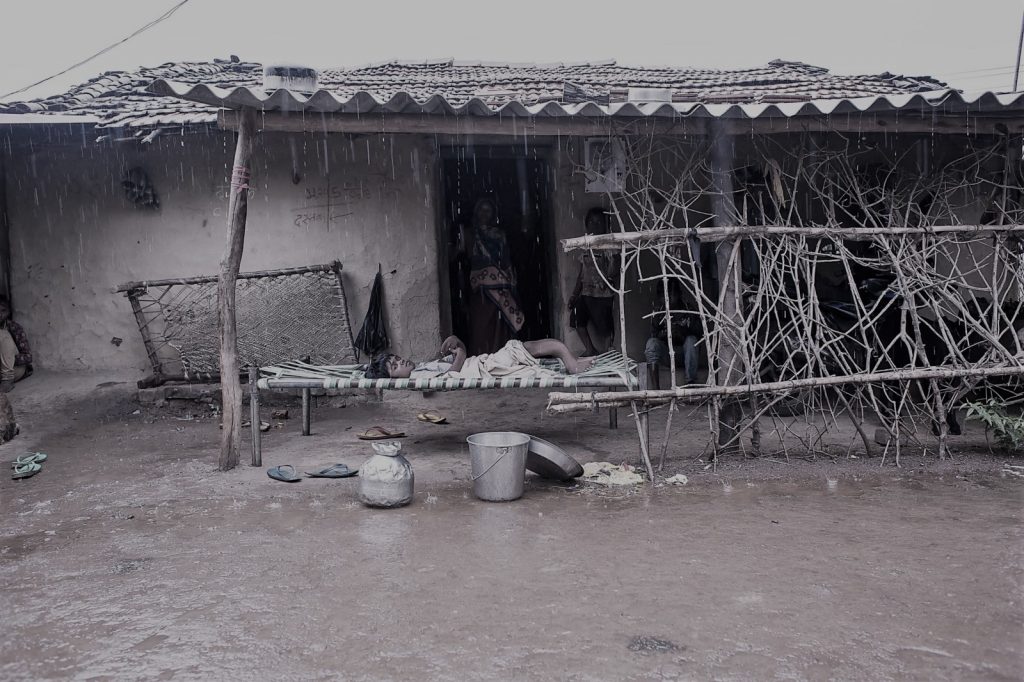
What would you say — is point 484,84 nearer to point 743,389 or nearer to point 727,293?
point 727,293

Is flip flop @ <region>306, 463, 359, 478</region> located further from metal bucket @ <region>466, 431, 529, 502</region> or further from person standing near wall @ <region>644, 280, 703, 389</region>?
person standing near wall @ <region>644, 280, 703, 389</region>

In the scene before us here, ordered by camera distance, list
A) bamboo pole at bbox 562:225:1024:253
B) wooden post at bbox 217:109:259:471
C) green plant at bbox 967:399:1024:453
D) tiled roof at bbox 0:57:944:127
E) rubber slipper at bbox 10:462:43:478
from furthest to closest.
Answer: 1. tiled roof at bbox 0:57:944:127
2. rubber slipper at bbox 10:462:43:478
3. wooden post at bbox 217:109:259:471
4. green plant at bbox 967:399:1024:453
5. bamboo pole at bbox 562:225:1024:253

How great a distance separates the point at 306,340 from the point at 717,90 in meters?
5.14

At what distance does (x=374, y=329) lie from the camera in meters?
7.15

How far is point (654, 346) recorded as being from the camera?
671cm

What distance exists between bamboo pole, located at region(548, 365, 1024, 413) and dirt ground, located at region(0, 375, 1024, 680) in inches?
21.2

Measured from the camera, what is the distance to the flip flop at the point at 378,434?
623 cm

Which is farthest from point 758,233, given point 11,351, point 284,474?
point 11,351

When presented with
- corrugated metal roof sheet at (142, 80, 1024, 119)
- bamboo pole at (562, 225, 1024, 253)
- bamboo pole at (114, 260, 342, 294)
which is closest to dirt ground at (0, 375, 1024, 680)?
bamboo pole at (562, 225, 1024, 253)

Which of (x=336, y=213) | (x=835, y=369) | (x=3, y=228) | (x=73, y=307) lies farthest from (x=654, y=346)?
(x=3, y=228)

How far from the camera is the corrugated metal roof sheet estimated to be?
15.5ft

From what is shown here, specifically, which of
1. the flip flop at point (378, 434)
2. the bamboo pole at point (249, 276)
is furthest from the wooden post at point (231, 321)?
the bamboo pole at point (249, 276)

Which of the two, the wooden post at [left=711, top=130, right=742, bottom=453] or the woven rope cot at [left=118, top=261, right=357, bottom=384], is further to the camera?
the woven rope cot at [left=118, top=261, right=357, bottom=384]

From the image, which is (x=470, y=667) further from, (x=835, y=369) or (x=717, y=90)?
(x=717, y=90)
